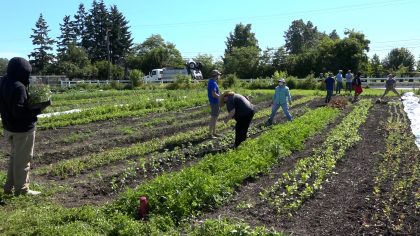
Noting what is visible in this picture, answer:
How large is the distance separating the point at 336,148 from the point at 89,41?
248 ft

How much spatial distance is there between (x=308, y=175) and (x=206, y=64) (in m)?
63.9

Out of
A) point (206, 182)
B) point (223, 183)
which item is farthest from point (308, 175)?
point (206, 182)

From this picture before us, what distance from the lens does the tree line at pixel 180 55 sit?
164 feet

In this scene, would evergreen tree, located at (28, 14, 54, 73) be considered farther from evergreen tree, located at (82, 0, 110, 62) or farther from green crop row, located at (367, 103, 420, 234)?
green crop row, located at (367, 103, 420, 234)

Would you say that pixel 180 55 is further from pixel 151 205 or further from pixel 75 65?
pixel 151 205

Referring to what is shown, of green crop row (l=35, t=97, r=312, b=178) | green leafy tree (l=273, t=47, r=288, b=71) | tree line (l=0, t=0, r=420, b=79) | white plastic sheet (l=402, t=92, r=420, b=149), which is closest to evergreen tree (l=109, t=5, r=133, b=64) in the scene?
tree line (l=0, t=0, r=420, b=79)

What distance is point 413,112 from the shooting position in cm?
1725

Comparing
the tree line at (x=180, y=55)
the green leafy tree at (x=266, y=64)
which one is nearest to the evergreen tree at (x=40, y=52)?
the tree line at (x=180, y=55)

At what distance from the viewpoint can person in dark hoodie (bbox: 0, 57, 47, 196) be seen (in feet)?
22.8

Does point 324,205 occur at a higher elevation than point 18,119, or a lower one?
lower

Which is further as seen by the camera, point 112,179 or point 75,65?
point 75,65

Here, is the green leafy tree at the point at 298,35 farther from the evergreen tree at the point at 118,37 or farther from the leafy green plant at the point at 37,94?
the leafy green plant at the point at 37,94

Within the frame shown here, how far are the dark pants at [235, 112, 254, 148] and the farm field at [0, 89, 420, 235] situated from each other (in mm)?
639

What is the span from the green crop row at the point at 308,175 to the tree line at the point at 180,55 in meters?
35.7
